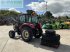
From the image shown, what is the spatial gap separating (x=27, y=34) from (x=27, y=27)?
1.51ft

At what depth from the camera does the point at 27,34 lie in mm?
11180

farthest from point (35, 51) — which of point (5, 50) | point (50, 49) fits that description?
point (5, 50)

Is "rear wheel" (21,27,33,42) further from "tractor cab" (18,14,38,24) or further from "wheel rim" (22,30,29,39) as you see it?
"tractor cab" (18,14,38,24)

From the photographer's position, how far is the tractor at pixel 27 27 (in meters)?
11.1

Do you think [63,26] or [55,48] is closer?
[55,48]

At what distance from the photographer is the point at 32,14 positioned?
38.9 ft

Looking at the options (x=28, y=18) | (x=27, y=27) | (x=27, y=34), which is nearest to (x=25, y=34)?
(x=27, y=34)

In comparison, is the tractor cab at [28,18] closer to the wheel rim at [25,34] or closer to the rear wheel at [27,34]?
the rear wheel at [27,34]

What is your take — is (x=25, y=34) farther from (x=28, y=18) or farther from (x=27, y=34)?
(x=28, y=18)

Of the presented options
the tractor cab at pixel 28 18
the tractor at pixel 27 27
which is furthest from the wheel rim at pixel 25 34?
the tractor cab at pixel 28 18

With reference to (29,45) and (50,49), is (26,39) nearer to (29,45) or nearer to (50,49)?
(29,45)

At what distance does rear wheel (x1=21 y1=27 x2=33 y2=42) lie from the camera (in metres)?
10.9

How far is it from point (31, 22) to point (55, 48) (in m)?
2.80

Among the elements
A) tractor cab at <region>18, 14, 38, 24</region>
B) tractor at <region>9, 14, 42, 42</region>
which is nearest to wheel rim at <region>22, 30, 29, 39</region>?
tractor at <region>9, 14, 42, 42</region>
